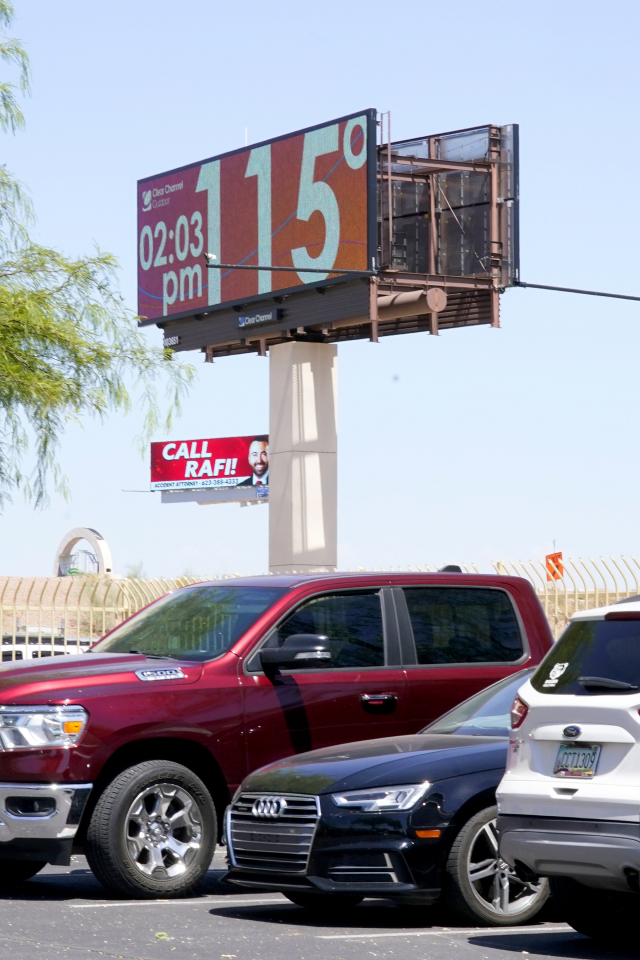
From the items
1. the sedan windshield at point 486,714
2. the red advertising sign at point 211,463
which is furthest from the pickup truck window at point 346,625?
the red advertising sign at point 211,463

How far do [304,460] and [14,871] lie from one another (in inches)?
1218

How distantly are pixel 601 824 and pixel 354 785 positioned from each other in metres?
1.75

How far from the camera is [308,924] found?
8.60 metres

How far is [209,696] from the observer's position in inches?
385

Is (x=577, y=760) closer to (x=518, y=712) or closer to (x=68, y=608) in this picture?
(x=518, y=712)

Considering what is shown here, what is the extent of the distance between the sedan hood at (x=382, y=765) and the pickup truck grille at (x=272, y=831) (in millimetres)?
73

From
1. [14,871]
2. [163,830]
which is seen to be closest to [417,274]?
[14,871]

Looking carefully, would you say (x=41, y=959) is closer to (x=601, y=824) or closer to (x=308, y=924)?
(x=308, y=924)

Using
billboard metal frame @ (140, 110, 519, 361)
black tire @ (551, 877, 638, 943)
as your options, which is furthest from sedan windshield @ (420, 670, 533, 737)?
billboard metal frame @ (140, 110, 519, 361)

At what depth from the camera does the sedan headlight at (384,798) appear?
821cm

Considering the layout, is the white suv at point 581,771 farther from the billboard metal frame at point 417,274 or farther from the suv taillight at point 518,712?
the billboard metal frame at point 417,274

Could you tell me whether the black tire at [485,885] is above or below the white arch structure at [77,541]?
below

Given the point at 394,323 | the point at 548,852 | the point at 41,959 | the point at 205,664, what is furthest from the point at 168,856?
the point at 394,323

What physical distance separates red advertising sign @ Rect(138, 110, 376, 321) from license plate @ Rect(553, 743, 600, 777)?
3014cm
